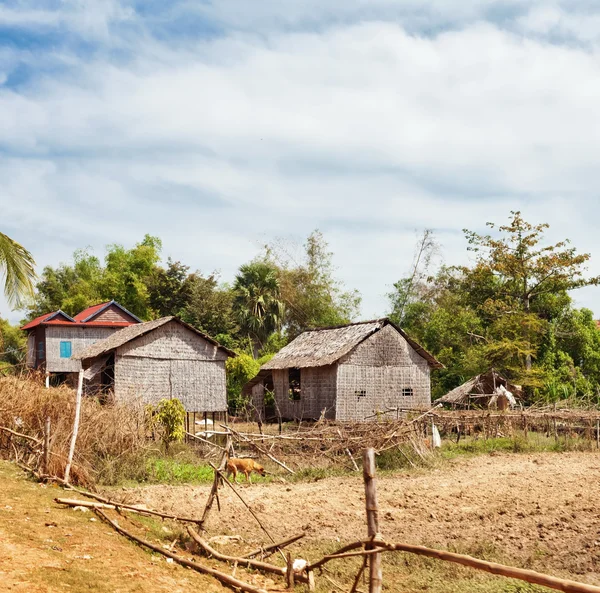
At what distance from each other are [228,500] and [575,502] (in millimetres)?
5603

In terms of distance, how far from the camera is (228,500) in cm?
1178

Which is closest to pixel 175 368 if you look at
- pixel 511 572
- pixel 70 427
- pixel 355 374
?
pixel 355 374

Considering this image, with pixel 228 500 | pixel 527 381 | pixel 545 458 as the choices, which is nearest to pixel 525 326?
pixel 527 381

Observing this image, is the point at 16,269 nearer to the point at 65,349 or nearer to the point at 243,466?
the point at 243,466

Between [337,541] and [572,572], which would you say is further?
[337,541]

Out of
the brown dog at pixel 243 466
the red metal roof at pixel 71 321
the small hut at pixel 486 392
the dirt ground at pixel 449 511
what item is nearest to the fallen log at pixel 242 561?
the dirt ground at pixel 449 511

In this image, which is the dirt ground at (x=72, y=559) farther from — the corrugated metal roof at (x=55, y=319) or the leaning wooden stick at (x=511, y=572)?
the corrugated metal roof at (x=55, y=319)

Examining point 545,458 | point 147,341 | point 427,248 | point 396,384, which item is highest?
point 427,248

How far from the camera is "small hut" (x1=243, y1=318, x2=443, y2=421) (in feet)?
83.5

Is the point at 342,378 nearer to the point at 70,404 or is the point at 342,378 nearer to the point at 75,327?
the point at 70,404

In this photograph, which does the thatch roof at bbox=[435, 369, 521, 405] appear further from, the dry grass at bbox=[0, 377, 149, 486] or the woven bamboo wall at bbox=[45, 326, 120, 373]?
the woven bamboo wall at bbox=[45, 326, 120, 373]

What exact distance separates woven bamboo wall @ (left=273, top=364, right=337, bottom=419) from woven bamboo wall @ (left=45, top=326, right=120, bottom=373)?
13766mm

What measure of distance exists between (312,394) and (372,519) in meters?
20.4

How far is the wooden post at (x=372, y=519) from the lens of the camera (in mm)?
5703
